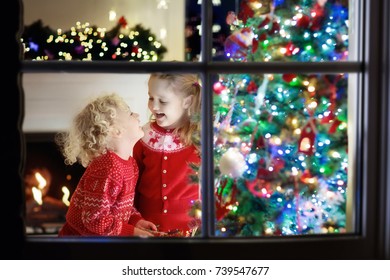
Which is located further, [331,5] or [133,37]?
[133,37]

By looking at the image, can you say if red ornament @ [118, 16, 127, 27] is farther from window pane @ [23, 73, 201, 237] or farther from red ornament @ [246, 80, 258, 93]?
red ornament @ [246, 80, 258, 93]

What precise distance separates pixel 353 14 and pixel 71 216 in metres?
1.25

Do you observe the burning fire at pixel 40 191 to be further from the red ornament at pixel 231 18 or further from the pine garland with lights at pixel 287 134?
the red ornament at pixel 231 18

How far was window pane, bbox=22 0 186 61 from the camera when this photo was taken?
236 centimetres

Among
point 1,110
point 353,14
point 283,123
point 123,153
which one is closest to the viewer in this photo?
point 1,110

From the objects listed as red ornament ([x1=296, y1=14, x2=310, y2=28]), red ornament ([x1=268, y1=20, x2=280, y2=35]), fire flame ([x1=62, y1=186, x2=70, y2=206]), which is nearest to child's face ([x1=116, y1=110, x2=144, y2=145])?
fire flame ([x1=62, y1=186, x2=70, y2=206])

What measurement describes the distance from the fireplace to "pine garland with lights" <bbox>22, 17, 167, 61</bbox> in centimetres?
35

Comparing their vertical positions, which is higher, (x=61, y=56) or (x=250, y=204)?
(x=61, y=56)

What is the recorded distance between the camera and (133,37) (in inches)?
99.2

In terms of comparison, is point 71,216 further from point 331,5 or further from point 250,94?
point 331,5

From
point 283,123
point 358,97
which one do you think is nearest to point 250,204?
point 283,123

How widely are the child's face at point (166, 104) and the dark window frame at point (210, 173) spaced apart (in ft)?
1.46

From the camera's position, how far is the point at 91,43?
245cm

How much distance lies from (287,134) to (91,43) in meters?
0.88
